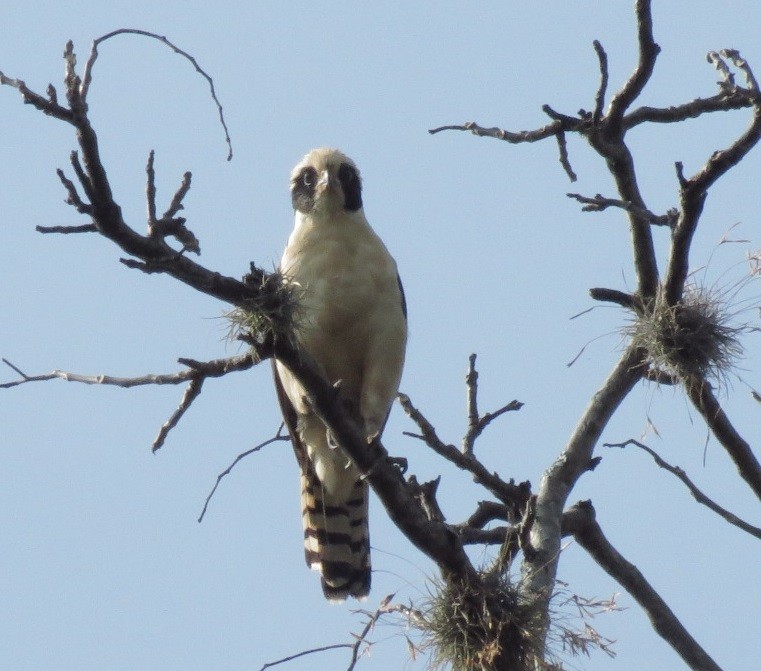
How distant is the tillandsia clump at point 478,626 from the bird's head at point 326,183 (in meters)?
2.59

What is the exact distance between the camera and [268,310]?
14.5 feet

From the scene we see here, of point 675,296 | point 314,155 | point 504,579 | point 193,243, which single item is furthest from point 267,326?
point 314,155

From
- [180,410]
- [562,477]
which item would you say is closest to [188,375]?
[180,410]

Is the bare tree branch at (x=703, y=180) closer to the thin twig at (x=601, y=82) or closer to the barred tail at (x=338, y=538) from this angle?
the thin twig at (x=601, y=82)

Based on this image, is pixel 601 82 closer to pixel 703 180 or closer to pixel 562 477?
pixel 703 180

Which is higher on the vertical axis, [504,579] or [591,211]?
[591,211]

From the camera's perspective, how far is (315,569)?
659 centimetres

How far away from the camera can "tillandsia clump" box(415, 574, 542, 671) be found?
15.5 feet

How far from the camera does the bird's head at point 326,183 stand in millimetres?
6770

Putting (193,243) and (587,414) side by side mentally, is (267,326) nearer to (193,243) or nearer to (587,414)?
(193,243)

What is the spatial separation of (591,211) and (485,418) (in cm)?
116

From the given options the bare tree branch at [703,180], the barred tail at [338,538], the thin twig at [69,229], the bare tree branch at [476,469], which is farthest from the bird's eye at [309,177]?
the thin twig at [69,229]

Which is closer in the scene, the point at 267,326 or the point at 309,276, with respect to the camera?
the point at 267,326

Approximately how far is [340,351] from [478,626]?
6.14 ft
